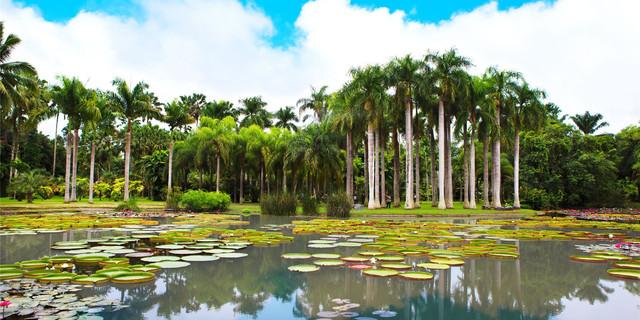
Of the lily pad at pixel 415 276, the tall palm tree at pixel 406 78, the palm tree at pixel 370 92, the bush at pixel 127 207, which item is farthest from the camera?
the tall palm tree at pixel 406 78

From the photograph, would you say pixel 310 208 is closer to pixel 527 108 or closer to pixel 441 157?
pixel 441 157

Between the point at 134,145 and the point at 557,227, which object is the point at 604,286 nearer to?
the point at 557,227

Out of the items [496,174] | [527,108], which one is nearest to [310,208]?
[496,174]

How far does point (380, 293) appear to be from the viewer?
648 cm

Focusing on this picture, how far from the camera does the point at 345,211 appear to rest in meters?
25.1

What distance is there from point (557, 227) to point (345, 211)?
1124 cm

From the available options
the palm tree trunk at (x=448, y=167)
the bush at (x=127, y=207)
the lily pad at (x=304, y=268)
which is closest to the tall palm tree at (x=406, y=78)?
the palm tree trunk at (x=448, y=167)

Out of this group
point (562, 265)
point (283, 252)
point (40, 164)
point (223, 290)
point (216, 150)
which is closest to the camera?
point (223, 290)

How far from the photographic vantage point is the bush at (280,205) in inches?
1074

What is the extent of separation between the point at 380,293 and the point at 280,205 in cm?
2128

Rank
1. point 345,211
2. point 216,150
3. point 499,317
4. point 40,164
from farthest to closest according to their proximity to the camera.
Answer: point 40,164, point 216,150, point 345,211, point 499,317

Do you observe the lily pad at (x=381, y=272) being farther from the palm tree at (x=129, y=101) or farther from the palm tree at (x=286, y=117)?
the palm tree at (x=286, y=117)

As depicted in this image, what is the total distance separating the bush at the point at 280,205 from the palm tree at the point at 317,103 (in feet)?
53.8

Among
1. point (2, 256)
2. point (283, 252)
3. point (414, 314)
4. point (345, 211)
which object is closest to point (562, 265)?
point (414, 314)
